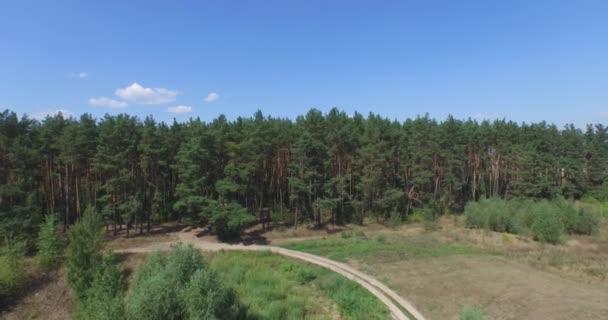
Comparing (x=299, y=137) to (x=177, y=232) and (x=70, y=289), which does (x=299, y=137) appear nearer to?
(x=177, y=232)

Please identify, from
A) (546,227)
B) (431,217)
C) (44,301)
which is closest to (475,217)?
(431,217)

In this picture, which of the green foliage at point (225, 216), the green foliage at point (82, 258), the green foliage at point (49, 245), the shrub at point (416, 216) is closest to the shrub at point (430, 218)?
the shrub at point (416, 216)

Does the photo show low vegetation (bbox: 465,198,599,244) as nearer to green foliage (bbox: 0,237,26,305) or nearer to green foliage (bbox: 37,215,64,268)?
green foliage (bbox: 37,215,64,268)

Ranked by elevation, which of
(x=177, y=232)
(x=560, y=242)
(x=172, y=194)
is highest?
(x=172, y=194)

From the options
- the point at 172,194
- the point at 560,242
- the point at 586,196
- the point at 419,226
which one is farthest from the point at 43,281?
the point at 586,196

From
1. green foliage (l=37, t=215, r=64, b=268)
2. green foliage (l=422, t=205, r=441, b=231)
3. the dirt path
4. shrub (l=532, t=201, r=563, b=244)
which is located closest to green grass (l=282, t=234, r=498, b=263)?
the dirt path

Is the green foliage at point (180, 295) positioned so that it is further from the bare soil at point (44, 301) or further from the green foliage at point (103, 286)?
the bare soil at point (44, 301)

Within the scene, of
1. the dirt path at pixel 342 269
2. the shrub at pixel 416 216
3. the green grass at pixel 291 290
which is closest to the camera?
the dirt path at pixel 342 269
